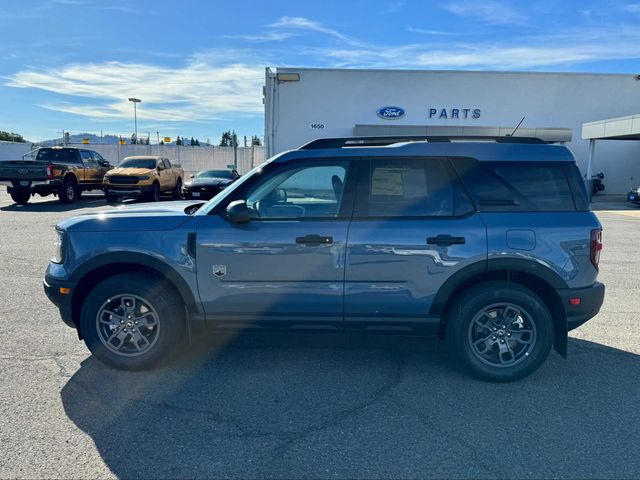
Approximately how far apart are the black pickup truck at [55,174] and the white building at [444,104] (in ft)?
27.0

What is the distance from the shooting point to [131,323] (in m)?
3.90

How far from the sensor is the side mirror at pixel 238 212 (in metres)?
3.62

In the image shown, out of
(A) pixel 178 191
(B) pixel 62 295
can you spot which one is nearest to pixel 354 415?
(B) pixel 62 295

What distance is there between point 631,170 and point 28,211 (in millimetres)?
27640

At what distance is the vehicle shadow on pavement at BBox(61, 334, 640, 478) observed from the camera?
8.98 feet

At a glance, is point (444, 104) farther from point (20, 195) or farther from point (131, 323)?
point (131, 323)

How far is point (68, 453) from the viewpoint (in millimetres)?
2805

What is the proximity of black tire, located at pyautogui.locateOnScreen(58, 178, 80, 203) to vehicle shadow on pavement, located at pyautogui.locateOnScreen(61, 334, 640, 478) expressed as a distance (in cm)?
1498

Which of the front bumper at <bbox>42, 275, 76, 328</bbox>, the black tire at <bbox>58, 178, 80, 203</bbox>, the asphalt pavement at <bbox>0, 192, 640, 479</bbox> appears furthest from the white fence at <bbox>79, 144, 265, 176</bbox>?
the front bumper at <bbox>42, 275, 76, 328</bbox>

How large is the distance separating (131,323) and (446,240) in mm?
2611

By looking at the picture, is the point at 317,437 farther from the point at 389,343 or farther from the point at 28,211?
the point at 28,211

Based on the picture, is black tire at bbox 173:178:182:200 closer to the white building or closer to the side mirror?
the white building

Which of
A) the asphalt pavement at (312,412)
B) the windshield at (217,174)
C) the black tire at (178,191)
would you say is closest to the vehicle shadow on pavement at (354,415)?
the asphalt pavement at (312,412)

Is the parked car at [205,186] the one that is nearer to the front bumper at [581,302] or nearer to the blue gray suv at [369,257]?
the blue gray suv at [369,257]
